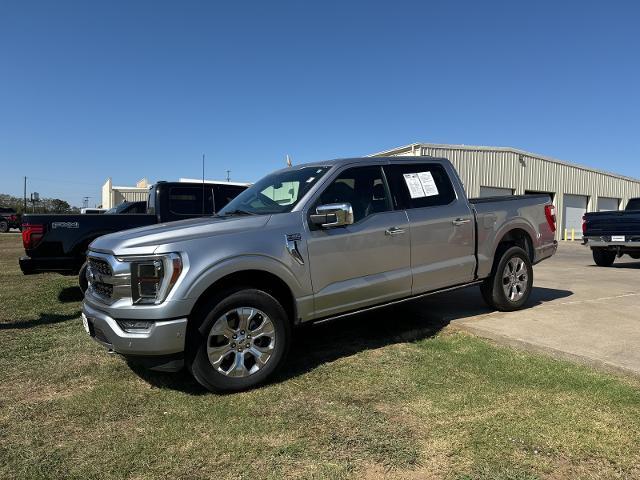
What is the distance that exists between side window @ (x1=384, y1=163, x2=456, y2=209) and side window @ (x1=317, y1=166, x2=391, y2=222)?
15 cm

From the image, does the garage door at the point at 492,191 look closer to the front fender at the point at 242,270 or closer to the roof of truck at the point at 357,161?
the roof of truck at the point at 357,161

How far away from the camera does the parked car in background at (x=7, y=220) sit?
36281mm

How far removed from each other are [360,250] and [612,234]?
10.2m

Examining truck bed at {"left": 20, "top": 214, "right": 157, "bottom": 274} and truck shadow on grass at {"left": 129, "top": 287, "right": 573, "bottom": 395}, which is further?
truck bed at {"left": 20, "top": 214, "right": 157, "bottom": 274}

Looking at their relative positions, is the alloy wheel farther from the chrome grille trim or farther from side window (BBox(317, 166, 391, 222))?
side window (BBox(317, 166, 391, 222))

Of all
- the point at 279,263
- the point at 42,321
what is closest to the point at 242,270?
the point at 279,263

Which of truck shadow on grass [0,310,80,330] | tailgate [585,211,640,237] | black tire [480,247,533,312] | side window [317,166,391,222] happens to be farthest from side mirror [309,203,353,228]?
tailgate [585,211,640,237]

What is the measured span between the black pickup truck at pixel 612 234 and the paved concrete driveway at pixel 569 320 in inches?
134

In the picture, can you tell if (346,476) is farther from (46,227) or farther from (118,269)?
(46,227)

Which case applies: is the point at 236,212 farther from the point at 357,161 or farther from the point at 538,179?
the point at 538,179

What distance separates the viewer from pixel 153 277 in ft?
12.4

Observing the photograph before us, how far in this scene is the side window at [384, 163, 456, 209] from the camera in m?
5.29

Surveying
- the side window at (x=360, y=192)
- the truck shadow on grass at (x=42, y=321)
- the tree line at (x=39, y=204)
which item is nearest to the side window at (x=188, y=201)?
the truck shadow on grass at (x=42, y=321)

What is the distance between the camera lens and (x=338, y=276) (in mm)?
4605
